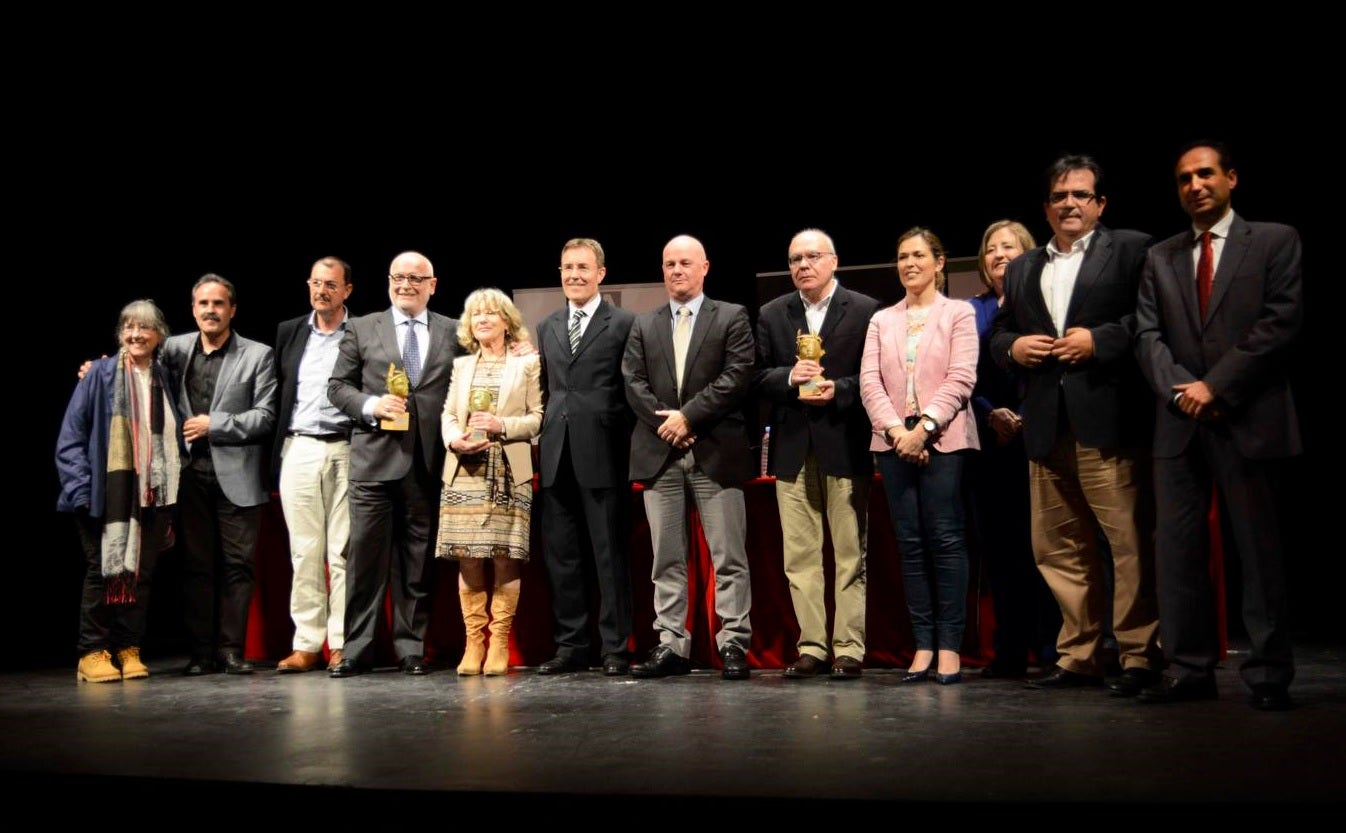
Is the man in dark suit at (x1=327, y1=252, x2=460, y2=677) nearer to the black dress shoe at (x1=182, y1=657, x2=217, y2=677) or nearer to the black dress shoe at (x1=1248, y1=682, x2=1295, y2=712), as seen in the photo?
the black dress shoe at (x1=182, y1=657, x2=217, y2=677)

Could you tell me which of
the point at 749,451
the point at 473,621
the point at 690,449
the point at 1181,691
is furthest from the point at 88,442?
the point at 1181,691

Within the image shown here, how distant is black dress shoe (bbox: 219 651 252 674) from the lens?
4863 millimetres

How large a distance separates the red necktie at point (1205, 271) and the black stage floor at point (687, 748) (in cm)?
125

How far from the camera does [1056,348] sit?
3.79m

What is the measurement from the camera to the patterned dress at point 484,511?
4.55 meters

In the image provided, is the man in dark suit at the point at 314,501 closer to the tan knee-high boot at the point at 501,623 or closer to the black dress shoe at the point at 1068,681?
the tan knee-high boot at the point at 501,623

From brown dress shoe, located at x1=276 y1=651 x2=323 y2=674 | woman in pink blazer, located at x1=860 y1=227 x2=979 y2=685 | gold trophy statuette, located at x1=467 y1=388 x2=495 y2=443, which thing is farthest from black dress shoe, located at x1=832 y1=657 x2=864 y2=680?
brown dress shoe, located at x1=276 y1=651 x2=323 y2=674

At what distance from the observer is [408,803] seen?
Answer: 2.56 m

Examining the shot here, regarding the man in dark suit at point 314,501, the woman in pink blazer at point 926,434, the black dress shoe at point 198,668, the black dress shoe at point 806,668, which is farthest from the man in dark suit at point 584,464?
the black dress shoe at point 198,668

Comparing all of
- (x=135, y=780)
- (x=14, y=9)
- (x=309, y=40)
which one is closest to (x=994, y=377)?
(x=135, y=780)

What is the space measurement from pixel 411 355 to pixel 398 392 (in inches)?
9.8

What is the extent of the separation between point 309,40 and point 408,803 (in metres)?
5.38

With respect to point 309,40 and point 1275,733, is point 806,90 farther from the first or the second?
point 1275,733

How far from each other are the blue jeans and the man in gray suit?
2.78 meters
